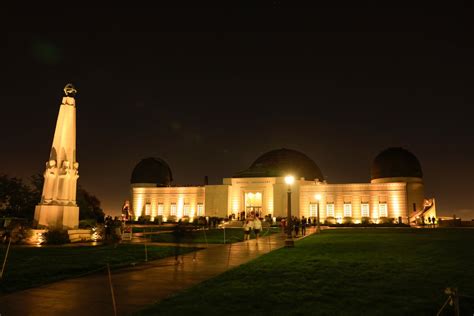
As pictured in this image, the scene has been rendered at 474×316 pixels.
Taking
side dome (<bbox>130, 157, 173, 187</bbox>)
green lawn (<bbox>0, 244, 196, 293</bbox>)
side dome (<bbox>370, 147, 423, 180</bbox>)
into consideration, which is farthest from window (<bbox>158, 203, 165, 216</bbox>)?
green lawn (<bbox>0, 244, 196, 293</bbox>)

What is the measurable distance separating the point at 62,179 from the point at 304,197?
42082mm

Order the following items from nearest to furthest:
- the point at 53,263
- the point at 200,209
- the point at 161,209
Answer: the point at 53,263, the point at 200,209, the point at 161,209

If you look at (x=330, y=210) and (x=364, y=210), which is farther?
(x=330, y=210)

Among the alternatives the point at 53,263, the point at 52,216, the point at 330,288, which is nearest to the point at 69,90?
the point at 52,216

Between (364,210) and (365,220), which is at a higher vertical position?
(364,210)

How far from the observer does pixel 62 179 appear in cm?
2027

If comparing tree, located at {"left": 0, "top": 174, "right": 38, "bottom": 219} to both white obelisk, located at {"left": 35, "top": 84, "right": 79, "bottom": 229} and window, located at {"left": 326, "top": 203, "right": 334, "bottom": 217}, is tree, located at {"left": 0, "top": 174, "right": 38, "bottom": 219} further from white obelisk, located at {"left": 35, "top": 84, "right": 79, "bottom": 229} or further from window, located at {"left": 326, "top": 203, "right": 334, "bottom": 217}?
window, located at {"left": 326, "top": 203, "right": 334, "bottom": 217}

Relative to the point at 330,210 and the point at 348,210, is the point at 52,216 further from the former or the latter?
the point at 348,210

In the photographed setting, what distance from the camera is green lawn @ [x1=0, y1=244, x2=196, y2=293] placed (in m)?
9.39

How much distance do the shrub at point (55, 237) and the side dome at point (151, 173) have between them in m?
53.0

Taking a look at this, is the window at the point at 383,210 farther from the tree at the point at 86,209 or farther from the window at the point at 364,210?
the tree at the point at 86,209

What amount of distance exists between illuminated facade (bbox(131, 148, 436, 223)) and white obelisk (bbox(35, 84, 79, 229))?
3262 centimetres

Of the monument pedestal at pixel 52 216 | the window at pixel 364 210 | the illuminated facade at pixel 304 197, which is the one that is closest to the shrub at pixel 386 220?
the illuminated facade at pixel 304 197

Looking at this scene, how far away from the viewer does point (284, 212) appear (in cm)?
5703
